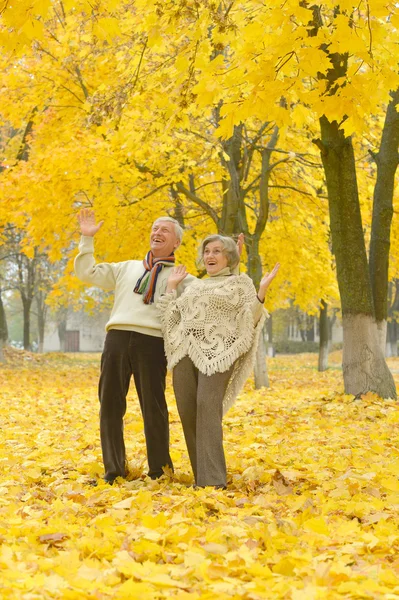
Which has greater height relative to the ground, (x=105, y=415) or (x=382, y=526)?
(x=105, y=415)

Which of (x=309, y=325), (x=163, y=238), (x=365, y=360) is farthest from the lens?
(x=309, y=325)

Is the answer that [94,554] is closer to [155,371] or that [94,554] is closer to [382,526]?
[382,526]

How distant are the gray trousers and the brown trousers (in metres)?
0.21

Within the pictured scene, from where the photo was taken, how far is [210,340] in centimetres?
464

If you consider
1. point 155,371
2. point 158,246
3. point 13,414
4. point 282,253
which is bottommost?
point 13,414

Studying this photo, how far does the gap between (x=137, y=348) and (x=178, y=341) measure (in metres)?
0.33

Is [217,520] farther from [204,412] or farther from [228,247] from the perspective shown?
[228,247]

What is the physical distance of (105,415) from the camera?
16.2ft

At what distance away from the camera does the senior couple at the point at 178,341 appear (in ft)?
15.2

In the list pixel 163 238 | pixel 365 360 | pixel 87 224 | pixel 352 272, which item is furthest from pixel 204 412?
pixel 352 272

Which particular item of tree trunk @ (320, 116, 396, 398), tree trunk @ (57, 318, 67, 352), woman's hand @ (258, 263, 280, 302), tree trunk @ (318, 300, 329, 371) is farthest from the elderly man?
tree trunk @ (57, 318, 67, 352)

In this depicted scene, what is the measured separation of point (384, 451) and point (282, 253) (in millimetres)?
9703

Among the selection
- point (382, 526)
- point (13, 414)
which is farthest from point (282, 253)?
point (382, 526)

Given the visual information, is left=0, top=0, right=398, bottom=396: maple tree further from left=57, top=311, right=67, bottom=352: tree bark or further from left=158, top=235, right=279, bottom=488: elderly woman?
left=57, top=311, right=67, bottom=352: tree bark
